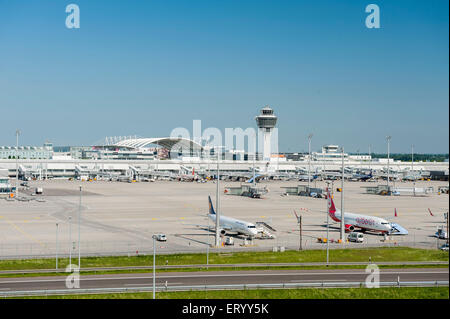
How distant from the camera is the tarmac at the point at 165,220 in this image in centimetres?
6188

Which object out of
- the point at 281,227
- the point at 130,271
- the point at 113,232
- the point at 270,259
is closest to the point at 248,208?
the point at 281,227

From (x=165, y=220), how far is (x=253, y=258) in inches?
1303

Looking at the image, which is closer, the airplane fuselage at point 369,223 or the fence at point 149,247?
the fence at point 149,247

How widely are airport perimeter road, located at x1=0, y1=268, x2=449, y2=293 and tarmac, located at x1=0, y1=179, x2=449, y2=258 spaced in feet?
30.5

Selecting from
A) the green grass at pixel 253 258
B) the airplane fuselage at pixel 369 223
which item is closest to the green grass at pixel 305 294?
the green grass at pixel 253 258

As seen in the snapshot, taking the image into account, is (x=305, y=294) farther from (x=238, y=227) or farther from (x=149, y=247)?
(x=238, y=227)

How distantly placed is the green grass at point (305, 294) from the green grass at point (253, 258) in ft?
41.1

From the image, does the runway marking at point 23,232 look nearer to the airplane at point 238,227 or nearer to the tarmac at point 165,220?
the tarmac at point 165,220

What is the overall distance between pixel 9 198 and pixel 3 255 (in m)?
67.7

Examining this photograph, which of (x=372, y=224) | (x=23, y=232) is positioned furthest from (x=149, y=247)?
(x=372, y=224)

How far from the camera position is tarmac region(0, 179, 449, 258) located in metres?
61.9

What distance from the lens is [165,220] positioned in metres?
85.0
